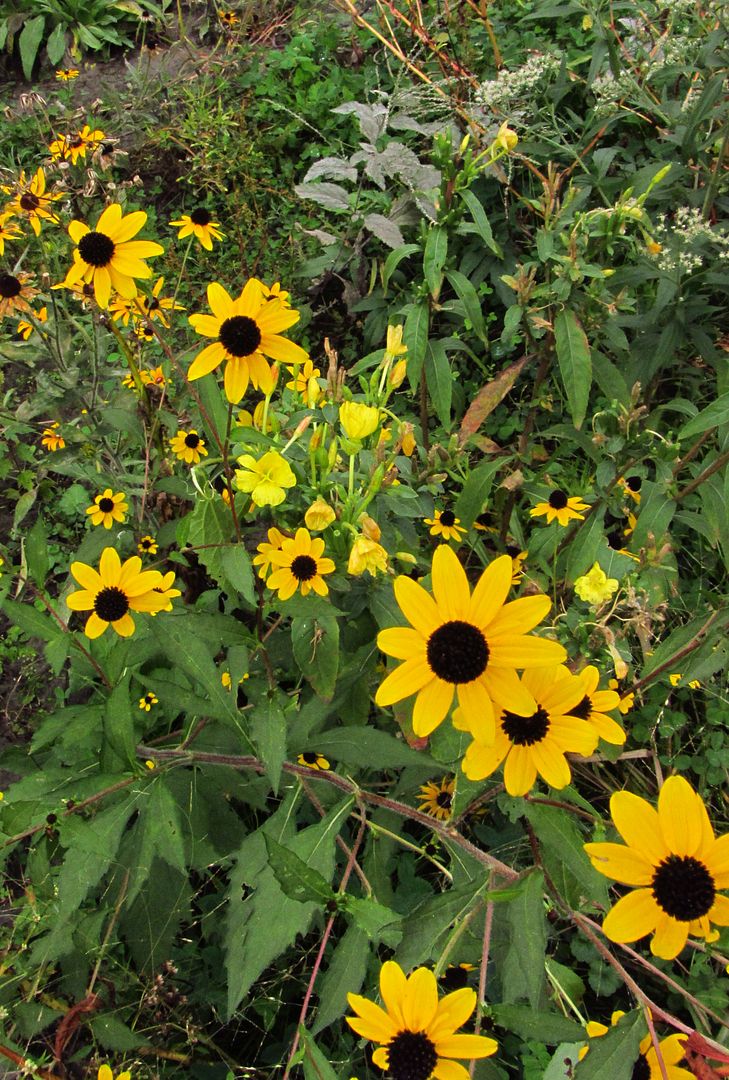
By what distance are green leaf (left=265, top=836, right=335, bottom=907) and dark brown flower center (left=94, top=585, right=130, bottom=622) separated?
66 cm

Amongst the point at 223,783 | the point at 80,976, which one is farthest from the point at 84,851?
the point at 80,976

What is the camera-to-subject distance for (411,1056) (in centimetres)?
92

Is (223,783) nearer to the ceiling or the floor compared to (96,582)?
nearer to the floor

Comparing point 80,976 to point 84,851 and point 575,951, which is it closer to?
point 84,851

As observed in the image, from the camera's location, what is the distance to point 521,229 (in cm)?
287

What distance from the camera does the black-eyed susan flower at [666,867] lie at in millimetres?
894

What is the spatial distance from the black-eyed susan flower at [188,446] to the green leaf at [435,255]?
35.2 inches

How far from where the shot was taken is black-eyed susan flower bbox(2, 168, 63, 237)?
221 centimetres

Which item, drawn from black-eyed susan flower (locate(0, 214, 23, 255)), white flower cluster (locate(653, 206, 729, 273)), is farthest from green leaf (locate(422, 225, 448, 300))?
black-eyed susan flower (locate(0, 214, 23, 255))

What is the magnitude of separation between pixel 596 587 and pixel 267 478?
0.69m

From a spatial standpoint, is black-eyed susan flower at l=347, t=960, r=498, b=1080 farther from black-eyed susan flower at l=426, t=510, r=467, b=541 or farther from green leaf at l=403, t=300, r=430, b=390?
green leaf at l=403, t=300, r=430, b=390

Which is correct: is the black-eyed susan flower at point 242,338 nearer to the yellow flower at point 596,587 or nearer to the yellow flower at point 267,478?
the yellow flower at point 267,478

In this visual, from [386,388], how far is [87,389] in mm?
1193

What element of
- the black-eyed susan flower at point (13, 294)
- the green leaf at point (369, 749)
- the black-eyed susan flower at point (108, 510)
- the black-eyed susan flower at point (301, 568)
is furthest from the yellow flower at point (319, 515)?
the black-eyed susan flower at point (13, 294)
